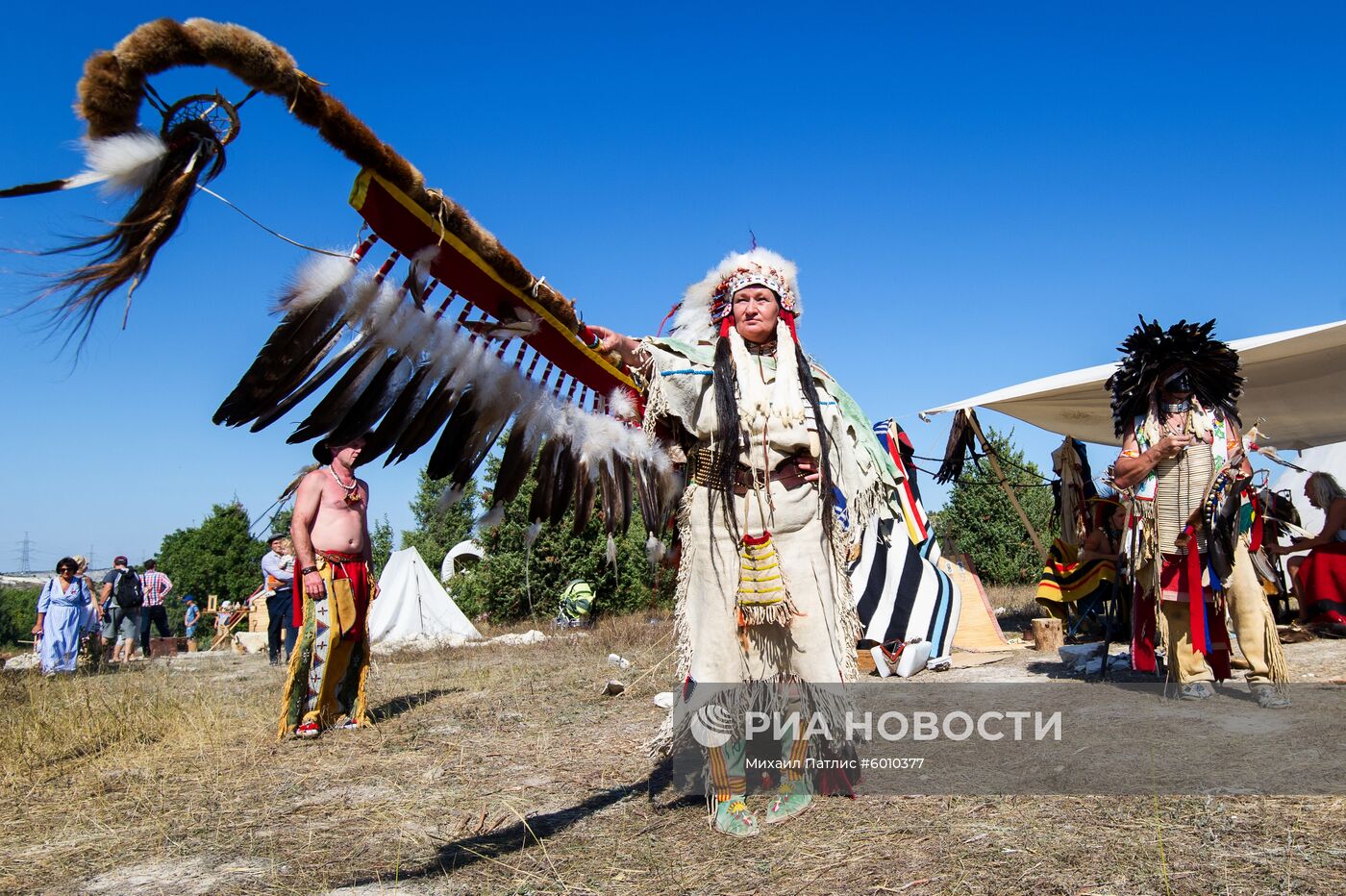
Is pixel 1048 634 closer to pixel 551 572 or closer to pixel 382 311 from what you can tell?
pixel 382 311

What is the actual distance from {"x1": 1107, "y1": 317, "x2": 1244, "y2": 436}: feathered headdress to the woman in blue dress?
1137cm

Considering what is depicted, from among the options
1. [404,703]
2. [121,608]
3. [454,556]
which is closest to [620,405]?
[404,703]

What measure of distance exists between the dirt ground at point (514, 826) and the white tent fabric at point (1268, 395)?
3.11 meters

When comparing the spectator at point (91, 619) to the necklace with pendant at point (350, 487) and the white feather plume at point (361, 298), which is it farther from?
the white feather plume at point (361, 298)

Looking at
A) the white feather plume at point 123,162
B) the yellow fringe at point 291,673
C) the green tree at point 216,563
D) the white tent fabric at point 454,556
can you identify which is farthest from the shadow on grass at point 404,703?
the green tree at point 216,563

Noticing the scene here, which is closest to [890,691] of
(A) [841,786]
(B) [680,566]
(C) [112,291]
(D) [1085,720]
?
(D) [1085,720]

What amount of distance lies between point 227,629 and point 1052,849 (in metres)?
18.2

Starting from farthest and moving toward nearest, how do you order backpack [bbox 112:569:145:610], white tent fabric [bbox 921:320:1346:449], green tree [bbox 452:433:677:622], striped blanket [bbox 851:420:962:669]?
1. green tree [bbox 452:433:677:622]
2. backpack [bbox 112:569:145:610]
3. white tent fabric [bbox 921:320:1346:449]
4. striped blanket [bbox 851:420:962:669]

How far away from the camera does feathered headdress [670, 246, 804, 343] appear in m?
3.33

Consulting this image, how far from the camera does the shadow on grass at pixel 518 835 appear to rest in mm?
2852

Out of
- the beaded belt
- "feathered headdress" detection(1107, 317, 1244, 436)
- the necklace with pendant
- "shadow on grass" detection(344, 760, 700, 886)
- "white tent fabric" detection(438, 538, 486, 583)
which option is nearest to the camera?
"shadow on grass" detection(344, 760, 700, 886)

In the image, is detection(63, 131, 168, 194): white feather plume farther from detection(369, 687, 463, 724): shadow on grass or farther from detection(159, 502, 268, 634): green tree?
detection(159, 502, 268, 634): green tree

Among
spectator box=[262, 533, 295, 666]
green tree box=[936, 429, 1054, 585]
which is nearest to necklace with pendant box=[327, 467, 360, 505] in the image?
spectator box=[262, 533, 295, 666]

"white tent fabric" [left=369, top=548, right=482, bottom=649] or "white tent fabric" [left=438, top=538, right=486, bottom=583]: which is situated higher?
"white tent fabric" [left=438, top=538, right=486, bottom=583]
